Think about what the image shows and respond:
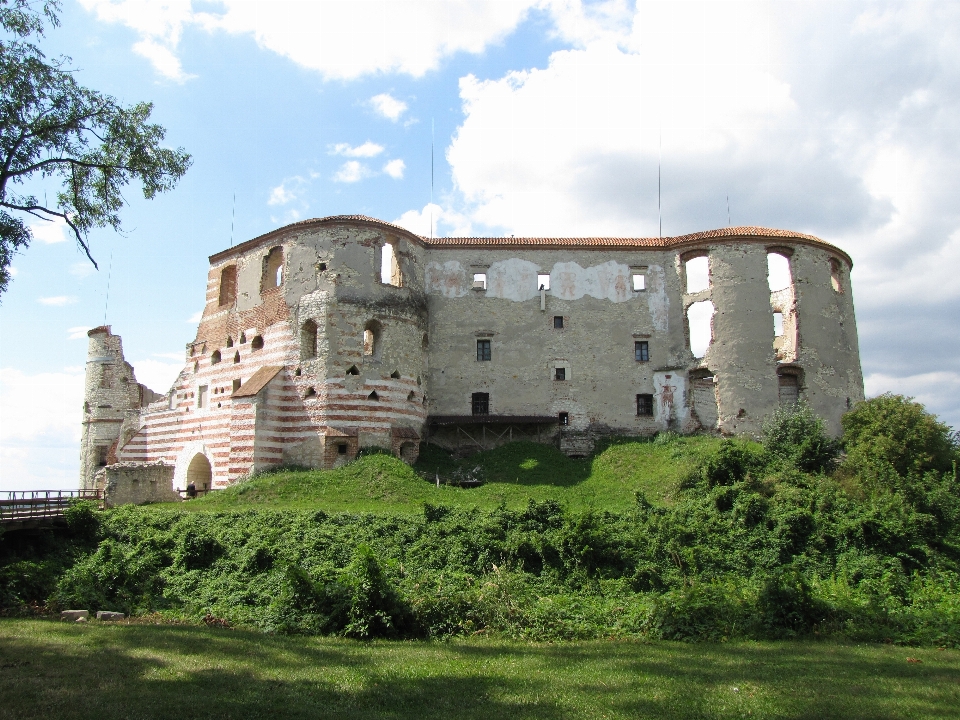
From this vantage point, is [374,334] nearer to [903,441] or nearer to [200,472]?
[200,472]

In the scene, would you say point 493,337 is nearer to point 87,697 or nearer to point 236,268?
point 236,268

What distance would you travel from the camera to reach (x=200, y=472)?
33844 mm

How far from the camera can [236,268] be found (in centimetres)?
3591

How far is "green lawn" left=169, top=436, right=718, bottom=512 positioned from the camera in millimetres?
25297

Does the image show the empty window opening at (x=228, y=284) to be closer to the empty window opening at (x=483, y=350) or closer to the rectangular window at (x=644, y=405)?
the empty window opening at (x=483, y=350)

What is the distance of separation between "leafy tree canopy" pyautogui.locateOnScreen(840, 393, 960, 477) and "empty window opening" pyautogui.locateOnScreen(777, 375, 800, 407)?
6855 millimetres

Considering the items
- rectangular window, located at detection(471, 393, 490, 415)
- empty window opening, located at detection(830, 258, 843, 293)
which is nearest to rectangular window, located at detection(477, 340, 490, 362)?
rectangular window, located at detection(471, 393, 490, 415)

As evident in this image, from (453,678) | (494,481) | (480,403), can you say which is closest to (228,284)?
(480,403)

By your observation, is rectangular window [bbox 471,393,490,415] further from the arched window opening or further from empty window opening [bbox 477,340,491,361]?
the arched window opening

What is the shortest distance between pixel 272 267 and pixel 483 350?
10.7m

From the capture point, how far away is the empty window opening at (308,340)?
31.3 metres

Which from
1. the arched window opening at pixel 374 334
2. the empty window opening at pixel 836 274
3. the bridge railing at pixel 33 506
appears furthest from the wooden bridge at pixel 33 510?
the empty window opening at pixel 836 274

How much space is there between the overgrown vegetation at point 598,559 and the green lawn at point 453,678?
122 cm

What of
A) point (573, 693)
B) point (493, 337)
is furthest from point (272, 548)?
point (493, 337)
